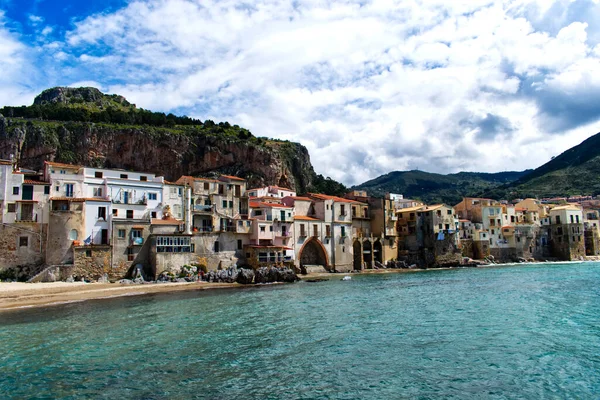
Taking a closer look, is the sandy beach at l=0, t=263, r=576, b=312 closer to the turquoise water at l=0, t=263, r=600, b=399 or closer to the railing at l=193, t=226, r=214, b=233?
the turquoise water at l=0, t=263, r=600, b=399

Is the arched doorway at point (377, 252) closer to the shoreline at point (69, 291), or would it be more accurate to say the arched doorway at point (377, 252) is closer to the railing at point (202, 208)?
the railing at point (202, 208)

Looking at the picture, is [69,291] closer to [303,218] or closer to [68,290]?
[68,290]

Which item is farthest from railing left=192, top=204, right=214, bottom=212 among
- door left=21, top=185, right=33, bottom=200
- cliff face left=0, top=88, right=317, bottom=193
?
cliff face left=0, top=88, right=317, bottom=193

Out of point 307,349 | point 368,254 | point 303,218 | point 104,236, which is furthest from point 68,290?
point 368,254

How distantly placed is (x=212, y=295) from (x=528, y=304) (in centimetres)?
2354

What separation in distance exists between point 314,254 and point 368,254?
10.5m

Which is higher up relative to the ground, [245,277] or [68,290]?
[245,277]

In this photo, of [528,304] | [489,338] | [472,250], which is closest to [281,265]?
[528,304]

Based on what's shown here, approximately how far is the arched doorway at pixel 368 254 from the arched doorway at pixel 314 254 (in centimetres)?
892

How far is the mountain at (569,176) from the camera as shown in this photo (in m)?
141

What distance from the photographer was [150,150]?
97.6 meters

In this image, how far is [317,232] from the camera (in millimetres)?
63125

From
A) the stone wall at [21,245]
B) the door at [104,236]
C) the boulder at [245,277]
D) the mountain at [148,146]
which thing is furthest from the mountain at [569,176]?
the stone wall at [21,245]

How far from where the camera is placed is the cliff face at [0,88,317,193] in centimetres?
8769
